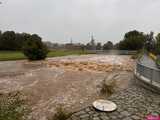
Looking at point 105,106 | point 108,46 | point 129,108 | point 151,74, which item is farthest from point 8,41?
point 129,108

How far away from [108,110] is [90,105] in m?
0.89

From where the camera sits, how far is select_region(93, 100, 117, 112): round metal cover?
6.66 m

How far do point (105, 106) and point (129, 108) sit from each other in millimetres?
812

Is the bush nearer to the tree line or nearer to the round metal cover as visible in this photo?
the round metal cover

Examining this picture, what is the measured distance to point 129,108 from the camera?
22.4 ft

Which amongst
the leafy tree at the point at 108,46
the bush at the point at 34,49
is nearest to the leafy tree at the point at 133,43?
the leafy tree at the point at 108,46

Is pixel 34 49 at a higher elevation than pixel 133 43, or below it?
below

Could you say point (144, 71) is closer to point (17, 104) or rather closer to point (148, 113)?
point (148, 113)

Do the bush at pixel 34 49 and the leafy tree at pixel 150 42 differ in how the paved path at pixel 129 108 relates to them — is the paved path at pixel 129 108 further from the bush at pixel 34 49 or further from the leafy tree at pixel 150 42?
the leafy tree at pixel 150 42

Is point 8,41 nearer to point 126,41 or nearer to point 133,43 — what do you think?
point 126,41

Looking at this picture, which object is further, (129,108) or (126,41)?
(126,41)

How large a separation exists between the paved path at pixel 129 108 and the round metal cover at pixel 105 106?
0.16 metres

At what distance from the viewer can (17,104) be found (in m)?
3.94

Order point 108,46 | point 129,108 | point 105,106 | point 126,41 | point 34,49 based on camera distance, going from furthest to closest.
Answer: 1. point 108,46
2. point 126,41
3. point 34,49
4. point 105,106
5. point 129,108
